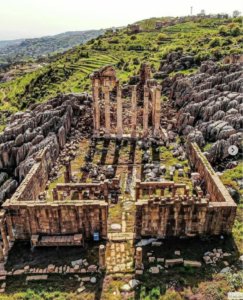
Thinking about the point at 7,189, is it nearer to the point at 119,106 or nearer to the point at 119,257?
the point at 119,257

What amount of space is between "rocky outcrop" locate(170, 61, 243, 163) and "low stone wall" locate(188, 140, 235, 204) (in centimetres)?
162

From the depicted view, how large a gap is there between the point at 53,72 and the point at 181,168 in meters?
53.8

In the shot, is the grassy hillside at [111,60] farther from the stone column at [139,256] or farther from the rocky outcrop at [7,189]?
the stone column at [139,256]

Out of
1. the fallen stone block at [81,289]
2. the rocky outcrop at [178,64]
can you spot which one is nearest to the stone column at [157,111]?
the fallen stone block at [81,289]

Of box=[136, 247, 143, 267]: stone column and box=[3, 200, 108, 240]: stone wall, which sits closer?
box=[136, 247, 143, 267]: stone column

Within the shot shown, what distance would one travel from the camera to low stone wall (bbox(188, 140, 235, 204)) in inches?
677

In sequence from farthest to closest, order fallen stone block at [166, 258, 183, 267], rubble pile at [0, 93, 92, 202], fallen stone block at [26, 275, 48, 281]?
rubble pile at [0, 93, 92, 202] < fallen stone block at [166, 258, 183, 267] < fallen stone block at [26, 275, 48, 281]

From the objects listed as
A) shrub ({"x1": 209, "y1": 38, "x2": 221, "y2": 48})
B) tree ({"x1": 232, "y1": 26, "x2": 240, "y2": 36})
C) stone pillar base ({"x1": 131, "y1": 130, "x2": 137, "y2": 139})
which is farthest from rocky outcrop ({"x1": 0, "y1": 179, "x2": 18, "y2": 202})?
tree ({"x1": 232, "y1": 26, "x2": 240, "y2": 36})

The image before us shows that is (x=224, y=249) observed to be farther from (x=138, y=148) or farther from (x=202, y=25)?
(x=202, y=25)

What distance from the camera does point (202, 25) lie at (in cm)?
9675

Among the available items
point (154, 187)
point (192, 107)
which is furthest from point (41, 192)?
point (192, 107)

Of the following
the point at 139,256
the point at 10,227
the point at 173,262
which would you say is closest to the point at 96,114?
the point at 10,227

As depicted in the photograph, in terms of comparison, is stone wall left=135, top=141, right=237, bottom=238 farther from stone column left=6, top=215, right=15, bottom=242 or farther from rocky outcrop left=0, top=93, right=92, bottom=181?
rocky outcrop left=0, top=93, right=92, bottom=181

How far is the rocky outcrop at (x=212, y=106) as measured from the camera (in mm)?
25656
